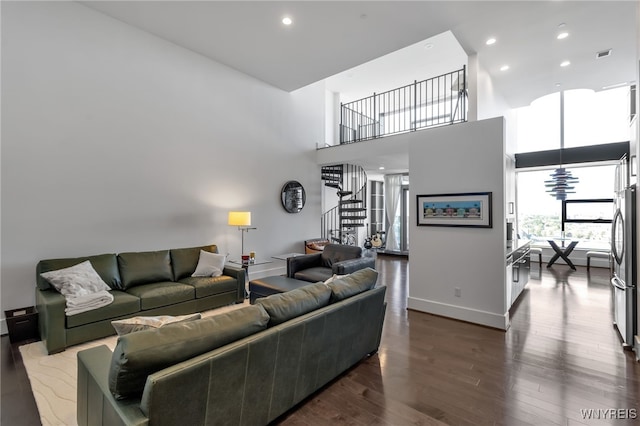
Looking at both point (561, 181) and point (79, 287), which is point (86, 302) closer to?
point (79, 287)

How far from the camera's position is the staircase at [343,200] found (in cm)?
776

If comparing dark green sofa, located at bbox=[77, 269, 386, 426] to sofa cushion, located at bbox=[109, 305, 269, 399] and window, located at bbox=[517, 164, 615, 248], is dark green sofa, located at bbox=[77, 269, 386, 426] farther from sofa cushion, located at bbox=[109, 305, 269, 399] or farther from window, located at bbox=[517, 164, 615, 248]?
window, located at bbox=[517, 164, 615, 248]

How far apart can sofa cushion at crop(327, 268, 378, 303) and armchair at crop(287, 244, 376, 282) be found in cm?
157

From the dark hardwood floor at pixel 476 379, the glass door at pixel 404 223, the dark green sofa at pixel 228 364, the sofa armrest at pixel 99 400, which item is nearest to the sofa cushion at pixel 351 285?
the dark green sofa at pixel 228 364

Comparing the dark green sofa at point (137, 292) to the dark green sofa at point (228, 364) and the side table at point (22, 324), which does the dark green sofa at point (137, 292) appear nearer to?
the side table at point (22, 324)

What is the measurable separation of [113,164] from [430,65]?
719 centimetres

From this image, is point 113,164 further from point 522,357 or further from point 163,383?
point 522,357

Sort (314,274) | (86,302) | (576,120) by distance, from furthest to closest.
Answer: (576,120) < (314,274) < (86,302)

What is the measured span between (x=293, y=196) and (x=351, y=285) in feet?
15.1

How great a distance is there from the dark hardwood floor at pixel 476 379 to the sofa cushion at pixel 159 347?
0.94 m

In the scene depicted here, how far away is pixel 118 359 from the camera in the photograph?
1.38 m

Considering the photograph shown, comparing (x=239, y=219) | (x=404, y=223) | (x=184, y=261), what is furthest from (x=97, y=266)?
(x=404, y=223)

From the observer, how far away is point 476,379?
8.61 ft

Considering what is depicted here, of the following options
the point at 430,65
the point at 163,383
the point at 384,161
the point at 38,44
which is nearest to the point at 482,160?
the point at 384,161
